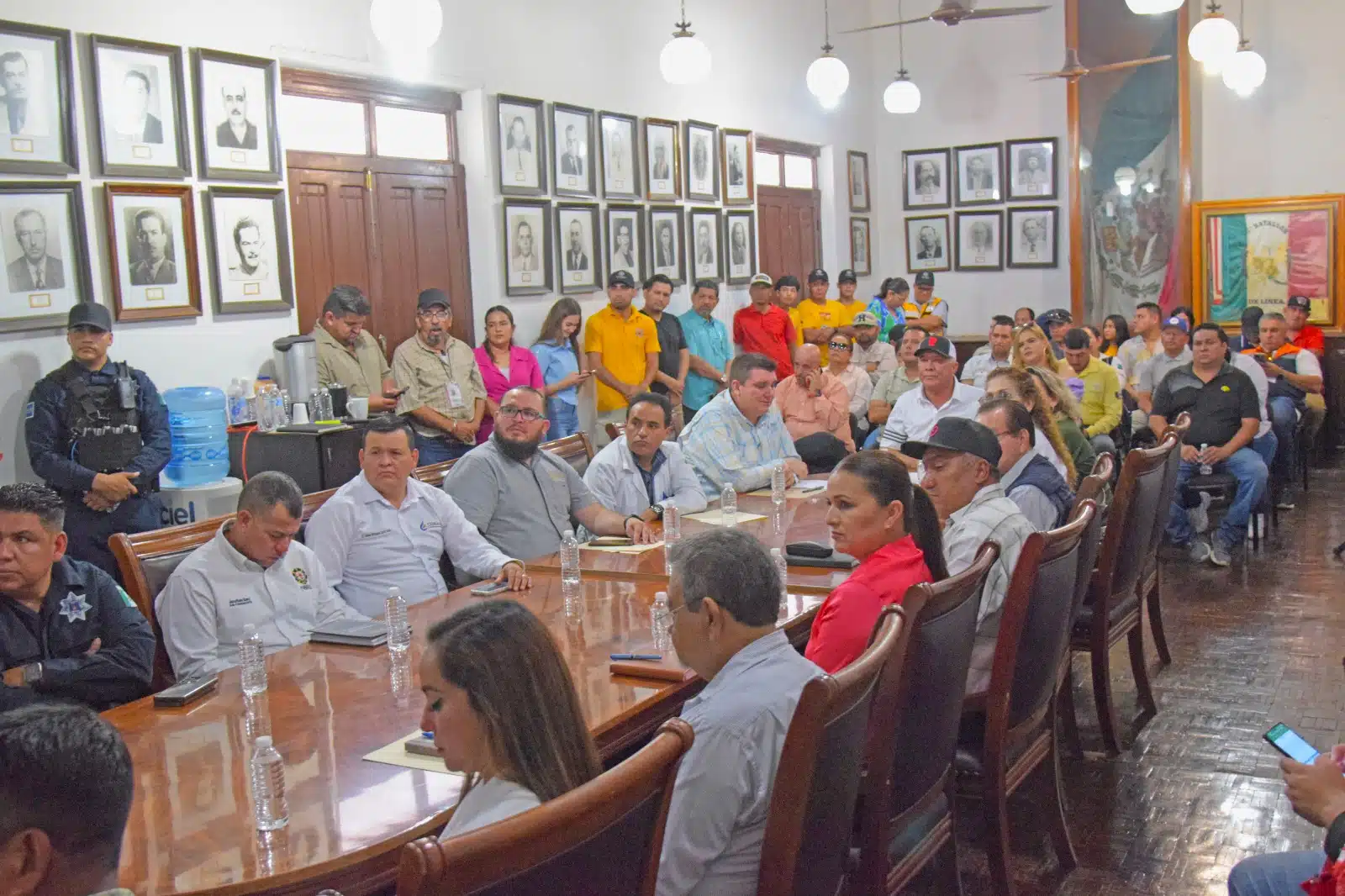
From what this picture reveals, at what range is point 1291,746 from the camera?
2230 millimetres

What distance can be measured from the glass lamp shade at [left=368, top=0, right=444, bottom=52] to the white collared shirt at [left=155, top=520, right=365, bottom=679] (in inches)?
140

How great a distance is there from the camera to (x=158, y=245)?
591 cm

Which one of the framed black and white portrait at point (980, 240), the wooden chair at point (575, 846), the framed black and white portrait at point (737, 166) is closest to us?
the wooden chair at point (575, 846)

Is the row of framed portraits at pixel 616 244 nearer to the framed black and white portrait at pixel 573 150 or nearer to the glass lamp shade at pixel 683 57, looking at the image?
the framed black and white portrait at pixel 573 150

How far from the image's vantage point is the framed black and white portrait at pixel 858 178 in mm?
13070

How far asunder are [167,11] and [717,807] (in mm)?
5317

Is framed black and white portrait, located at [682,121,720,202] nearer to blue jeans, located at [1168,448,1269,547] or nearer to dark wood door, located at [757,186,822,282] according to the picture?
dark wood door, located at [757,186,822,282]

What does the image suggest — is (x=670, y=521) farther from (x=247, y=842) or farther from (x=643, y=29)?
(x=643, y=29)

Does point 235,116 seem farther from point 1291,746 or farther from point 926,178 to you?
point 926,178

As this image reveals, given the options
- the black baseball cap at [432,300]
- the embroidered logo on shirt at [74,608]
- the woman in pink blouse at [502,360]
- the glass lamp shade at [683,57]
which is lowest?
the embroidered logo on shirt at [74,608]

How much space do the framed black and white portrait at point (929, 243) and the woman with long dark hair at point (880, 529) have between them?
11040mm

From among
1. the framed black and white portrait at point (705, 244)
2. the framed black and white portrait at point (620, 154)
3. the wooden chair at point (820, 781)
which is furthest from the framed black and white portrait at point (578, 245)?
the wooden chair at point (820, 781)

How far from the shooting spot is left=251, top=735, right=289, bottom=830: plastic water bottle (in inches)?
79.9

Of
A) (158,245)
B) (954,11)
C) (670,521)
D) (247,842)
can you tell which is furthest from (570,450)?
(954,11)
